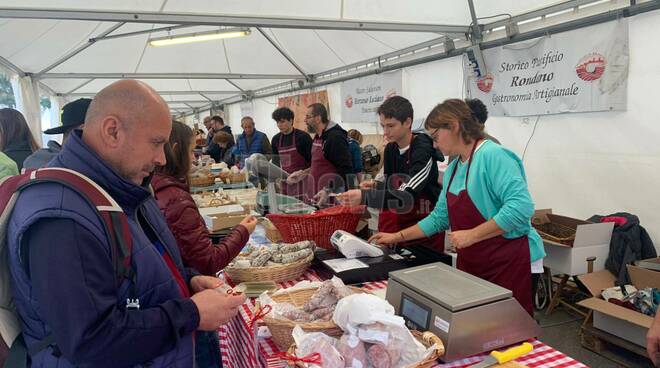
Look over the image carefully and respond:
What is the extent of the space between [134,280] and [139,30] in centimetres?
608

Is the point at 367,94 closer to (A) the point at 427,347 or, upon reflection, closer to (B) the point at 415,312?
(B) the point at 415,312

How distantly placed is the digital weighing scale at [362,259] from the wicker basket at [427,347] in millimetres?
576

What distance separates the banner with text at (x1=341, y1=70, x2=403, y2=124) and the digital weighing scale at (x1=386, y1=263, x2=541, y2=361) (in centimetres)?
503

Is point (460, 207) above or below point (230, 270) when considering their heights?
above

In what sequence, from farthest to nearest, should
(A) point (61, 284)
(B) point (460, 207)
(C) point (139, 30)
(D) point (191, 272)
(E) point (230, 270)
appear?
(C) point (139, 30)
(B) point (460, 207)
(E) point (230, 270)
(D) point (191, 272)
(A) point (61, 284)

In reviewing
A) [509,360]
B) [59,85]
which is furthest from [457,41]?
[59,85]

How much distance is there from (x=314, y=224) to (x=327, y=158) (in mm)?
1910

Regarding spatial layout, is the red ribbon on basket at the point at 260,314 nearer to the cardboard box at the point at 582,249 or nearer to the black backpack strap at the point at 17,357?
the black backpack strap at the point at 17,357

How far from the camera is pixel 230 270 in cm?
193

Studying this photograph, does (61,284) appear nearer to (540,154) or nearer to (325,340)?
(325,340)

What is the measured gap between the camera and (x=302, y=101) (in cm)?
927

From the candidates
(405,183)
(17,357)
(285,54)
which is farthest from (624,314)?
(285,54)

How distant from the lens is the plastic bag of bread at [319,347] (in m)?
1.06

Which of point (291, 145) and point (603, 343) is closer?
point (603, 343)
